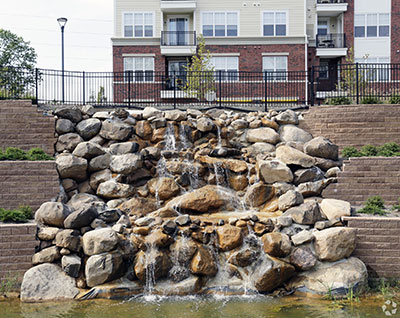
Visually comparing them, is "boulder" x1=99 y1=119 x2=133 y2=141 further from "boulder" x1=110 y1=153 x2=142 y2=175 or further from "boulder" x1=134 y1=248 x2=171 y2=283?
"boulder" x1=134 y1=248 x2=171 y2=283

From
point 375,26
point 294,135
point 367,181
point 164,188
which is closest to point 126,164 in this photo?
point 164,188

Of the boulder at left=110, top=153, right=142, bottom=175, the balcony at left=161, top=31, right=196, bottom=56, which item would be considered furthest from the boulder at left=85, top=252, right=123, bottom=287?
the balcony at left=161, top=31, right=196, bottom=56

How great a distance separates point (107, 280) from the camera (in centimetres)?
1123

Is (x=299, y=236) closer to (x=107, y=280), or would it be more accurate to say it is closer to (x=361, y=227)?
(x=361, y=227)

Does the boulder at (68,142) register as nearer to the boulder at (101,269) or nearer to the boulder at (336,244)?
the boulder at (101,269)

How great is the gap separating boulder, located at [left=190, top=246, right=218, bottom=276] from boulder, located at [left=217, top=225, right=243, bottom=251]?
50cm

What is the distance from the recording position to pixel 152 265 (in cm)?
1138

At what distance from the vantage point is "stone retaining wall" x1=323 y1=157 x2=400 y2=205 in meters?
14.4

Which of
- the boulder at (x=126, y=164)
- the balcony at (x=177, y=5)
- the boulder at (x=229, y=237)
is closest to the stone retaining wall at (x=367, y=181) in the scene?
the boulder at (x=229, y=237)

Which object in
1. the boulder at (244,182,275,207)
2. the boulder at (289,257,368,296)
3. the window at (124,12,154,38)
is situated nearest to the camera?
the boulder at (289,257,368,296)

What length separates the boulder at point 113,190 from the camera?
14.7 m

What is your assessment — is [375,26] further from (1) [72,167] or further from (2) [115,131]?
(1) [72,167]

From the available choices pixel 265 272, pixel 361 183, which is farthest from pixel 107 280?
pixel 361 183

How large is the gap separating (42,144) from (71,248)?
5984 millimetres
